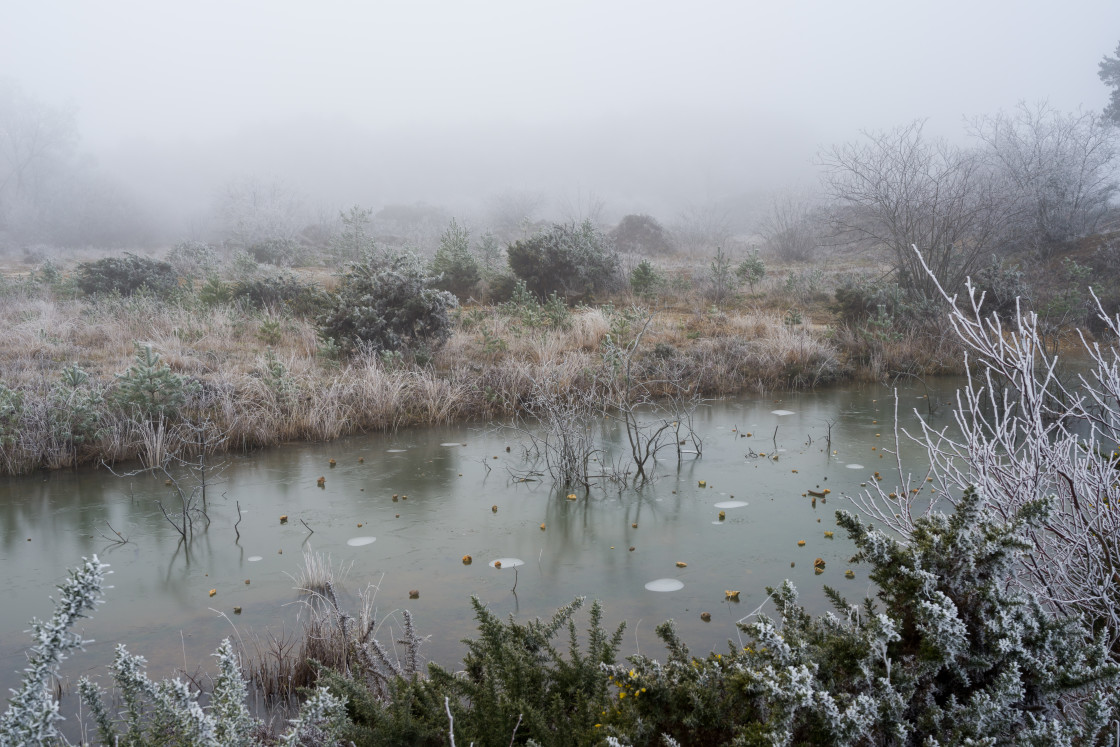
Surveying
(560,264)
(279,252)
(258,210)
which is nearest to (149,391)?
(560,264)

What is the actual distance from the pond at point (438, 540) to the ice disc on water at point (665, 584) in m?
0.02

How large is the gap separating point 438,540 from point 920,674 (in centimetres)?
368

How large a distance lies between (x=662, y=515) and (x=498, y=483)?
1615mm

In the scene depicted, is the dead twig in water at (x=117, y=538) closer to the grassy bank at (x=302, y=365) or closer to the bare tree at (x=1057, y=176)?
the grassy bank at (x=302, y=365)

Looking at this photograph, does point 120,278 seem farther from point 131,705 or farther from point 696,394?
point 131,705

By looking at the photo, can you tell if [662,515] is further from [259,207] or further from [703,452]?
[259,207]

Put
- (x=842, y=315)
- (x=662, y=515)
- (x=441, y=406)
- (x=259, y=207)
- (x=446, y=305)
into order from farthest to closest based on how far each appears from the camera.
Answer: (x=259, y=207)
(x=842, y=315)
(x=446, y=305)
(x=441, y=406)
(x=662, y=515)

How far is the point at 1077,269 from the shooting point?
43.9ft

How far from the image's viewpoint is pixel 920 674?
1787 mm

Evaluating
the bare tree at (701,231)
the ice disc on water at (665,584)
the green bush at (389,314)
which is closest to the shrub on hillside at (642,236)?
the bare tree at (701,231)

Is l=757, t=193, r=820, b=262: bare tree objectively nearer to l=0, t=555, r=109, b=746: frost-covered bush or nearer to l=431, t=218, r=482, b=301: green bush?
l=431, t=218, r=482, b=301: green bush

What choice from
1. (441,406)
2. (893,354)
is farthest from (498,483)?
(893,354)

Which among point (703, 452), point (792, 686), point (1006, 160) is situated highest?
point (1006, 160)

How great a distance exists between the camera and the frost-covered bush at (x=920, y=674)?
5.59 ft
